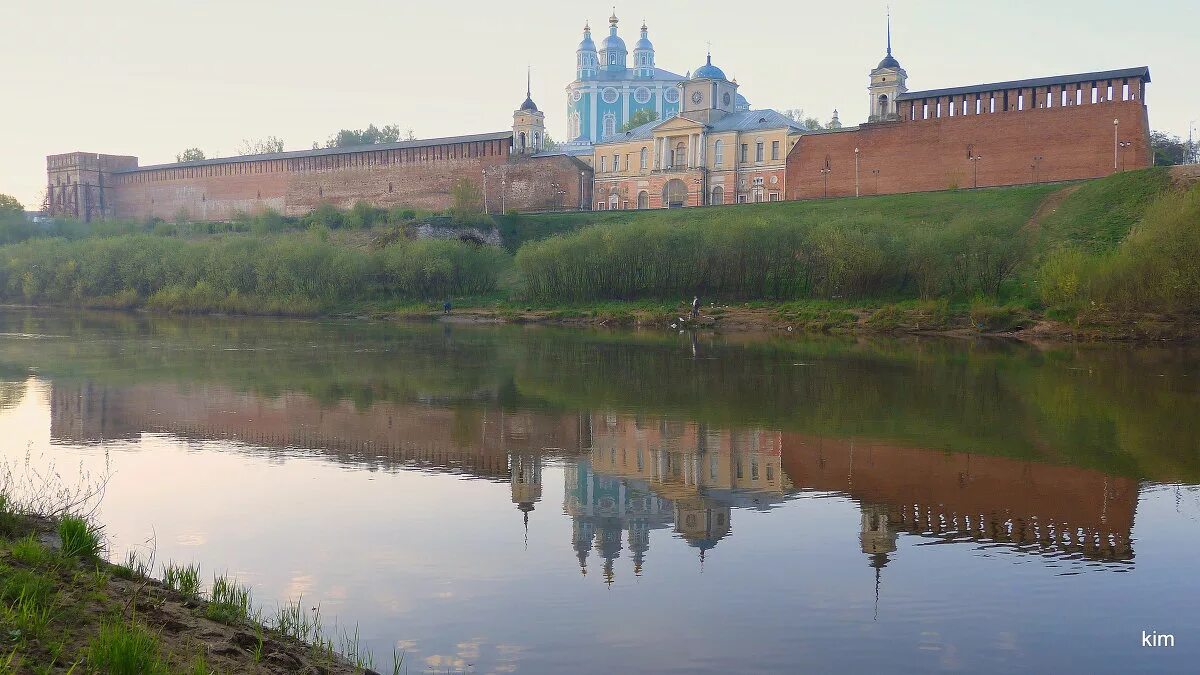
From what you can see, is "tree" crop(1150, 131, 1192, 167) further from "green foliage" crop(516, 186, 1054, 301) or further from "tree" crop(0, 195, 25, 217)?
"tree" crop(0, 195, 25, 217)

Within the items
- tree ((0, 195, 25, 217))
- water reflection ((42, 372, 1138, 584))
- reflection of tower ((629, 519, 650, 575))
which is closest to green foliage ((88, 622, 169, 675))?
water reflection ((42, 372, 1138, 584))

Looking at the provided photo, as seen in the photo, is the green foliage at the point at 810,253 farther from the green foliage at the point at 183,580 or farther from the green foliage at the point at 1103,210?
the green foliage at the point at 183,580

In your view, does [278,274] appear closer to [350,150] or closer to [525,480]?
[350,150]

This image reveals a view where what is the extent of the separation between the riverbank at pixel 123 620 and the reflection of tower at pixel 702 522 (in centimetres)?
294

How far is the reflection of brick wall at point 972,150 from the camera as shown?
1478 inches

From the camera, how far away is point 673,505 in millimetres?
9133

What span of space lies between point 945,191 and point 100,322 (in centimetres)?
2759

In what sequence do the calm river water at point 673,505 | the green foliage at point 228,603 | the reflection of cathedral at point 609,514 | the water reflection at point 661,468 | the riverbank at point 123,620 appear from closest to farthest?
1. the riverbank at point 123,620
2. the green foliage at point 228,603
3. the calm river water at point 673,505
4. the reflection of cathedral at point 609,514
5. the water reflection at point 661,468

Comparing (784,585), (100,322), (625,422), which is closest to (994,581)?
(784,585)

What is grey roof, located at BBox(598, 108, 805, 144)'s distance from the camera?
4778 centimetres

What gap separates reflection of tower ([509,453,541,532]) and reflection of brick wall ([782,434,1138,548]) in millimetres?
2353

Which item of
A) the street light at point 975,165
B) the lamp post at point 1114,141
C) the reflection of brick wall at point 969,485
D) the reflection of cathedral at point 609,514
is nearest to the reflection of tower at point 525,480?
the reflection of cathedral at point 609,514

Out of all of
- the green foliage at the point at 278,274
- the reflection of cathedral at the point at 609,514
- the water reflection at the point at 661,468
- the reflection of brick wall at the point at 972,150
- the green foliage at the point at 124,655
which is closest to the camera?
the green foliage at the point at 124,655

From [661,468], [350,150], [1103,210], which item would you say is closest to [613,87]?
[350,150]
